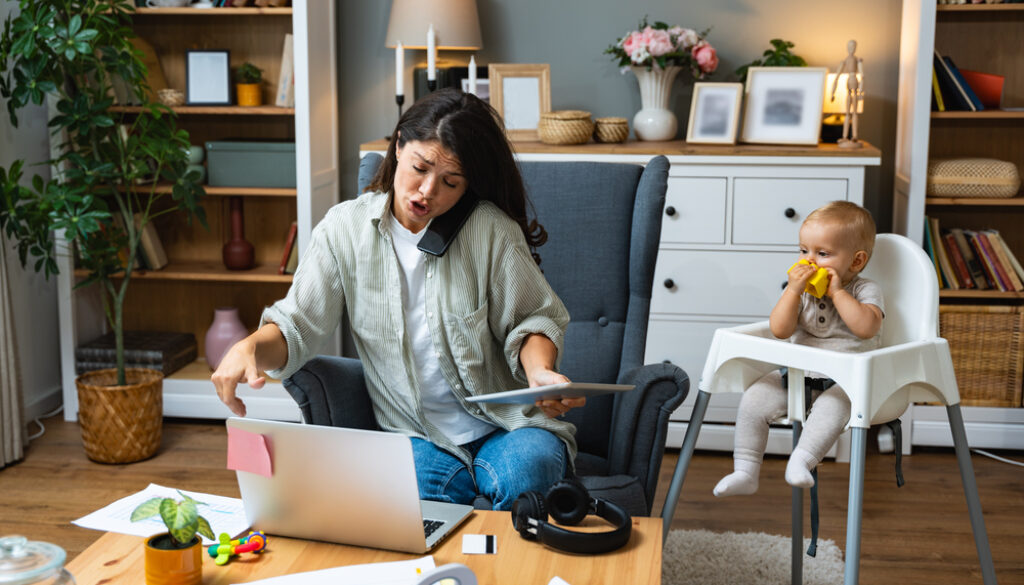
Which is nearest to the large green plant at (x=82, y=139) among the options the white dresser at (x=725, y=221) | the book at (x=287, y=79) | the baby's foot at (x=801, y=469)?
the book at (x=287, y=79)

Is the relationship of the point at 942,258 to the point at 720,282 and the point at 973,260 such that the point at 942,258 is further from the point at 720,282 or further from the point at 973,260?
the point at 720,282

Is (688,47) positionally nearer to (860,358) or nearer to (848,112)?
(848,112)

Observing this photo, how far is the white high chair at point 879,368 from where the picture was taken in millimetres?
1685

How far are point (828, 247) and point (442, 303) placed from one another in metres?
0.71

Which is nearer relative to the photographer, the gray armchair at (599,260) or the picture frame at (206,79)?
the gray armchair at (599,260)

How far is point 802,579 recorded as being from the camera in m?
2.28

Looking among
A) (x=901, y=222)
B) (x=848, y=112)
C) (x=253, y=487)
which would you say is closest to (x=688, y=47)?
(x=848, y=112)

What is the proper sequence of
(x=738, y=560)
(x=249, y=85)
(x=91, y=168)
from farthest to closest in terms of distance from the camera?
(x=249, y=85) < (x=91, y=168) < (x=738, y=560)

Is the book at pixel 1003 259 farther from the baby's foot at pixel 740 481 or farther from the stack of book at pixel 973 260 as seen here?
the baby's foot at pixel 740 481

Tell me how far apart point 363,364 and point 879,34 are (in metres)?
2.29

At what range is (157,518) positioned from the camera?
1.62 m

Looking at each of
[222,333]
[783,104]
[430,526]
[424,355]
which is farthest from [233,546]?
[783,104]

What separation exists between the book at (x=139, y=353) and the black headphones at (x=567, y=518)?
236cm

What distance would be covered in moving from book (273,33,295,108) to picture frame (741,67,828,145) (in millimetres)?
1472
